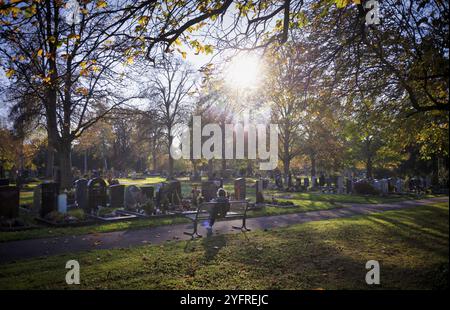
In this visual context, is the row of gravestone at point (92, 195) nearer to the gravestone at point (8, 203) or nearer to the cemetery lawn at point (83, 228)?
the gravestone at point (8, 203)

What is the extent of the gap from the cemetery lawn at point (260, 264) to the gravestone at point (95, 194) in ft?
25.1

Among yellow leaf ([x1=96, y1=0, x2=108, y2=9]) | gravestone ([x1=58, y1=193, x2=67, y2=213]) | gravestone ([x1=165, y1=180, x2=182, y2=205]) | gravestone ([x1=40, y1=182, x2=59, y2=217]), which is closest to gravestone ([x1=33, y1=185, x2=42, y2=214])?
gravestone ([x1=40, y1=182, x2=59, y2=217])

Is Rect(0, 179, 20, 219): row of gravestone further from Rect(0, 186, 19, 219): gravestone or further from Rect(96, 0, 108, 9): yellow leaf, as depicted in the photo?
Rect(96, 0, 108, 9): yellow leaf

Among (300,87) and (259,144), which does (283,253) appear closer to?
(300,87)

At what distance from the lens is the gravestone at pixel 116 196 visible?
17531 millimetres

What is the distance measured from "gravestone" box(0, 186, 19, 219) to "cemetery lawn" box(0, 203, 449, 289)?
22.6 feet

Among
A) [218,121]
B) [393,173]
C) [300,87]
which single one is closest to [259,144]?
[218,121]

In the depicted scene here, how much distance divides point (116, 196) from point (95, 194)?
2512mm

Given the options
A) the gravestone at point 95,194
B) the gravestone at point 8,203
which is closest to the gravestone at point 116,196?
the gravestone at point 95,194

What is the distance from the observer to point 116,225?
12008 mm

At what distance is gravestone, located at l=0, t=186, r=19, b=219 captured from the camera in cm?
1266
